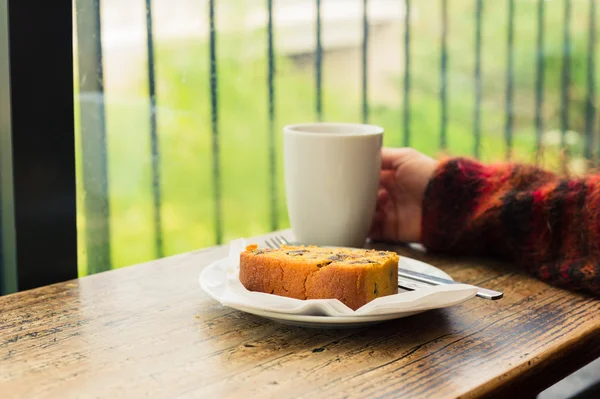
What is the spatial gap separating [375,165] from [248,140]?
→ 2.34 feet

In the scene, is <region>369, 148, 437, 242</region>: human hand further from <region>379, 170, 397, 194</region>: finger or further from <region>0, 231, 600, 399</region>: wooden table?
<region>0, 231, 600, 399</region>: wooden table

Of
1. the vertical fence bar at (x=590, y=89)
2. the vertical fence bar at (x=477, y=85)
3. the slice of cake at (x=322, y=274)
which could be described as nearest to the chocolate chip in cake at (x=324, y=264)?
the slice of cake at (x=322, y=274)

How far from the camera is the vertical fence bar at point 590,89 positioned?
244cm

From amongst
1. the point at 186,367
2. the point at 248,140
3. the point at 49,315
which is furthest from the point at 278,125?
the point at 186,367

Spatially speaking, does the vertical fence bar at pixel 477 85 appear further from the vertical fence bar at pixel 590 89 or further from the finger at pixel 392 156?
the finger at pixel 392 156

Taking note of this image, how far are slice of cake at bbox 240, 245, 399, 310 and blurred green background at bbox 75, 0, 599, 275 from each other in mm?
462

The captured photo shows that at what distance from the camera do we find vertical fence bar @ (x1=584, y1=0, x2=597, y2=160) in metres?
2.44

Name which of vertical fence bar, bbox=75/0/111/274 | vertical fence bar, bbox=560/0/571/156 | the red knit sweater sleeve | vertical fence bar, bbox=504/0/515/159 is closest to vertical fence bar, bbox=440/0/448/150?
vertical fence bar, bbox=504/0/515/159

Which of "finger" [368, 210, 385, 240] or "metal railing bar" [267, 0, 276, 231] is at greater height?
"metal railing bar" [267, 0, 276, 231]

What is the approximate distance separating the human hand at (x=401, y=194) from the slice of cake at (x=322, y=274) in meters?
0.33

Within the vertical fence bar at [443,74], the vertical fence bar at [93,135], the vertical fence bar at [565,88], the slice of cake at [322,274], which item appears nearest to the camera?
the slice of cake at [322,274]

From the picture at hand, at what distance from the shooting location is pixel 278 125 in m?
1.84

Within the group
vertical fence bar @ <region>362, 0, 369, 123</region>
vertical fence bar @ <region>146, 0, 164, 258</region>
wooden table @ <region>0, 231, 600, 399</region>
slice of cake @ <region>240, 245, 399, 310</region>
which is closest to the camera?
wooden table @ <region>0, 231, 600, 399</region>

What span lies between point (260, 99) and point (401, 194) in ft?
2.13
